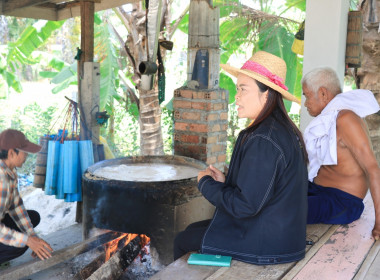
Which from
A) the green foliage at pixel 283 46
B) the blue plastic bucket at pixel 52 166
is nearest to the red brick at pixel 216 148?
the blue plastic bucket at pixel 52 166

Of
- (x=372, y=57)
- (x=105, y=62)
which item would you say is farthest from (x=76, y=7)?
(x=372, y=57)

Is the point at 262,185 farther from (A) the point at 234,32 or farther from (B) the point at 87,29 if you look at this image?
(A) the point at 234,32

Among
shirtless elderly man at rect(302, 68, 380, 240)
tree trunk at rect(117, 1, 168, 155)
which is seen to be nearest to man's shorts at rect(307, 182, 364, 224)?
shirtless elderly man at rect(302, 68, 380, 240)

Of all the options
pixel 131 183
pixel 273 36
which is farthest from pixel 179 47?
pixel 131 183

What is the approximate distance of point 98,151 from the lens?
5.15 m

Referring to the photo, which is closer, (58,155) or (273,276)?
(273,276)

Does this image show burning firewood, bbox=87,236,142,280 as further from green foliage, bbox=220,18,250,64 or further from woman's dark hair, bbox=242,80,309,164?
green foliage, bbox=220,18,250,64

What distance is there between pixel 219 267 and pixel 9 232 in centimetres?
174

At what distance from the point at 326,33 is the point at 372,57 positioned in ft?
4.17

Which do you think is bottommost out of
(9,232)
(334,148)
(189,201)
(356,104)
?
(9,232)

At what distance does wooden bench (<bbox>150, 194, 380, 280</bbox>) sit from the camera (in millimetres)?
2148

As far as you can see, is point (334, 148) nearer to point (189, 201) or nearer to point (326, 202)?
point (326, 202)

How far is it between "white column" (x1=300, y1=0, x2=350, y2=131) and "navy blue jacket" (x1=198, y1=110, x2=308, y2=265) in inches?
104

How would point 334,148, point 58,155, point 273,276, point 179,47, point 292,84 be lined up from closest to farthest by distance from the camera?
point 273,276, point 334,148, point 58,155, point 292,84, point 179,47
